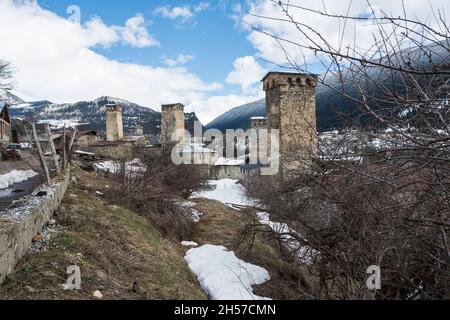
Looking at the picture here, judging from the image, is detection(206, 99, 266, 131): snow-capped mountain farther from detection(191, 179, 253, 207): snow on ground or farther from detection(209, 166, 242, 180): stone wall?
detection(209, 166, 242, 180): stone wall

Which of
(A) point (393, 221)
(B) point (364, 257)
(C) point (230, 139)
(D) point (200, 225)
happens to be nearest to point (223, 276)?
(B) point (364, 257)

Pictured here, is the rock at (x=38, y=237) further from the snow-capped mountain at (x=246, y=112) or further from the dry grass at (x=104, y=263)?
the snow-capped mountain at (x=246, y=112)

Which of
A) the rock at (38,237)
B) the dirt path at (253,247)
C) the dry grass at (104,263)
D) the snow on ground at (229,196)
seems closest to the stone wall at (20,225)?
the rock at (38,237)

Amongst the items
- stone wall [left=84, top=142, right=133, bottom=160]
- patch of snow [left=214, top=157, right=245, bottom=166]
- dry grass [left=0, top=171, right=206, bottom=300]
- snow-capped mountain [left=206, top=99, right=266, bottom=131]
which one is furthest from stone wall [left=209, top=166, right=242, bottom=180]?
dry grass [left=0, top=171, right=206, bottom=300]

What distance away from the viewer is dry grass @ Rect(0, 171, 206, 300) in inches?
166

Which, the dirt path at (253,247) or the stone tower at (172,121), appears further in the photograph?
the stone tower at (172,121)

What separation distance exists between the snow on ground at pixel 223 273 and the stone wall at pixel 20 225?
2987 mm

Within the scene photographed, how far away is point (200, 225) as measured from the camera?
11750 millimetres

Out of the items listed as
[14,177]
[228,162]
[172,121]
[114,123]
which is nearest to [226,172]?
[228,162]

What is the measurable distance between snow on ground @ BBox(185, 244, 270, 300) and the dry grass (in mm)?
250

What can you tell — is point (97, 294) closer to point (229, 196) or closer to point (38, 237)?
point (38, 237)

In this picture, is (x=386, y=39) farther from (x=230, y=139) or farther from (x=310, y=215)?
(x=230, y=139)

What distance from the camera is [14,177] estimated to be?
42.9ft

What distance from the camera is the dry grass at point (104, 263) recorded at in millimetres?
4219
